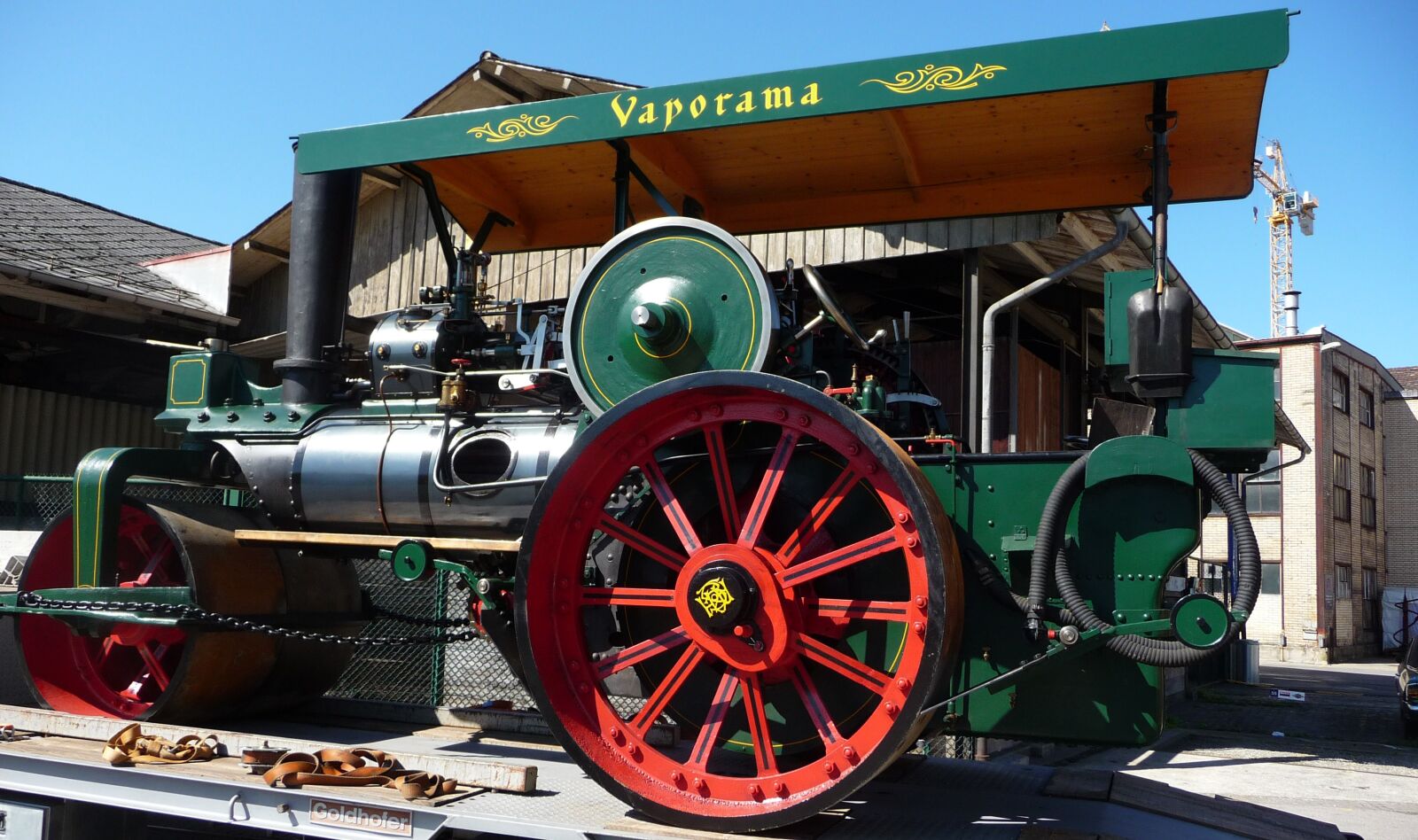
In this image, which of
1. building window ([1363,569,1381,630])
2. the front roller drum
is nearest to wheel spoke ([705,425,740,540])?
the front roller drum

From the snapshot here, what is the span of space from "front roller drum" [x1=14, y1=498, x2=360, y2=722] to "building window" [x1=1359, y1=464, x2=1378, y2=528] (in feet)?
107

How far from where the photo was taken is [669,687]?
13.1 ft

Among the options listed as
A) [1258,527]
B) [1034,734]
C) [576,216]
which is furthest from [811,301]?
[1258,527]

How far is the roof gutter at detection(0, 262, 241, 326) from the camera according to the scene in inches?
405

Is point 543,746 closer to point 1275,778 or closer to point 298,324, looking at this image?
point 298,324

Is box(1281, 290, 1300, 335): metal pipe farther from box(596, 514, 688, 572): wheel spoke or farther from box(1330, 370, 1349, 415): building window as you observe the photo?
box(596, 514, 688, 572): wheel spoke

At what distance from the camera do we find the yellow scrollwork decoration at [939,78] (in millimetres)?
3982

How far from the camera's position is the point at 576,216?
20.0 feet

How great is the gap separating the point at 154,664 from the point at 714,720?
3.12 m

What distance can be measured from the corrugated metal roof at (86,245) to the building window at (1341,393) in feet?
88.2

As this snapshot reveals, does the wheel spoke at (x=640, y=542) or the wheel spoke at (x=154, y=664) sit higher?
the wheel spoke at (x=640, y=542)

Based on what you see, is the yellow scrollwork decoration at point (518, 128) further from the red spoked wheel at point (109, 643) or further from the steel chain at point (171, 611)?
the red spoked wheel at point (109, 643)

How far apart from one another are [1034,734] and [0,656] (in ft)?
19.2

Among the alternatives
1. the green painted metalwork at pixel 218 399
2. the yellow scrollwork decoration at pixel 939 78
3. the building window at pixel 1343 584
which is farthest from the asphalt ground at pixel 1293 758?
the building window at pixel 1343 584
